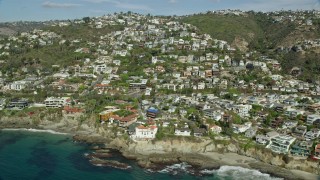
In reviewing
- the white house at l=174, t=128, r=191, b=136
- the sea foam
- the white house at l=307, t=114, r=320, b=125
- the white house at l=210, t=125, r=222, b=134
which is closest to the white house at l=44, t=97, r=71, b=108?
the white house at l=174, t=128, r=191, b=136

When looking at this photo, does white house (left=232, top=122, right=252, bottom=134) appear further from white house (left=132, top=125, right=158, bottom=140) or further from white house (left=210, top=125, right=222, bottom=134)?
white house (left=132, top=125, right=158, bottom=140)

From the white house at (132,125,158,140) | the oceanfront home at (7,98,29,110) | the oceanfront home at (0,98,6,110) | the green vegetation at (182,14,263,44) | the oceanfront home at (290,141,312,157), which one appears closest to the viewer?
the oceanfront home at (290,141,312,157)

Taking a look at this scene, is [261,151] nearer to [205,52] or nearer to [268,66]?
[268,66]

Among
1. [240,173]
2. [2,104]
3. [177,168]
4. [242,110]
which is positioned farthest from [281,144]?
[2,104]

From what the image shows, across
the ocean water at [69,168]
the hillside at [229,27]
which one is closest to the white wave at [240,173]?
the ocean water at [69,168]

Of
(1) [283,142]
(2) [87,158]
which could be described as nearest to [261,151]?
(1) [283,142]

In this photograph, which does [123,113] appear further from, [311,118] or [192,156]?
[311,118]
